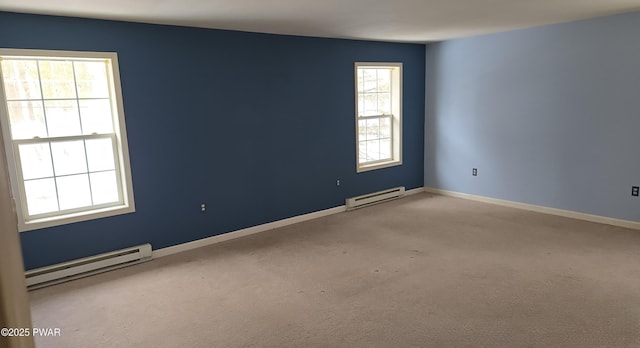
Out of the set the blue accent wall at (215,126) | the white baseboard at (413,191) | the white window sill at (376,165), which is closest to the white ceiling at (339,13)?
the blue accent wall at (215,126)

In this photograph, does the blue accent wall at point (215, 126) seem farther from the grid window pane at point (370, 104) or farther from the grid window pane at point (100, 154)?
the grid window pane at point (370, 104)

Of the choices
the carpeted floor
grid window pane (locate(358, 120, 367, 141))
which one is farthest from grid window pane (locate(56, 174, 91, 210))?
grid window pane (locate(358, 120, 367, 141))

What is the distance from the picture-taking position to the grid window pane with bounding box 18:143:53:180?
3.56 m

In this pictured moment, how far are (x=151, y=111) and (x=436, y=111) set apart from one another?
4.12m

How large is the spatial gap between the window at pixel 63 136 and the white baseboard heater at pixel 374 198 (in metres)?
2.81

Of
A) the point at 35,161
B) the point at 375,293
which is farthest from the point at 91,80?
the point at 375,293

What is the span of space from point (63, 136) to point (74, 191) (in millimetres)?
505

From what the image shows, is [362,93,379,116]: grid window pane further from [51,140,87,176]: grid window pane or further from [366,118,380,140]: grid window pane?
[51,140,87,176]: grid window pane

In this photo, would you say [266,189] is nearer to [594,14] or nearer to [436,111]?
[436,111]

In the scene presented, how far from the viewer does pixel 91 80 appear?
150 inches

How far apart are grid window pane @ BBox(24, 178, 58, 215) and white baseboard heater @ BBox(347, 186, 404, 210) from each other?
133 inches

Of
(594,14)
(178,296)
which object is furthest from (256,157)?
(594,14)

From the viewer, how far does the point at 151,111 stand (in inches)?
157

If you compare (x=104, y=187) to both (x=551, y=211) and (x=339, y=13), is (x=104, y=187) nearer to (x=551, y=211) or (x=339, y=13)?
(x=339, y=13)
